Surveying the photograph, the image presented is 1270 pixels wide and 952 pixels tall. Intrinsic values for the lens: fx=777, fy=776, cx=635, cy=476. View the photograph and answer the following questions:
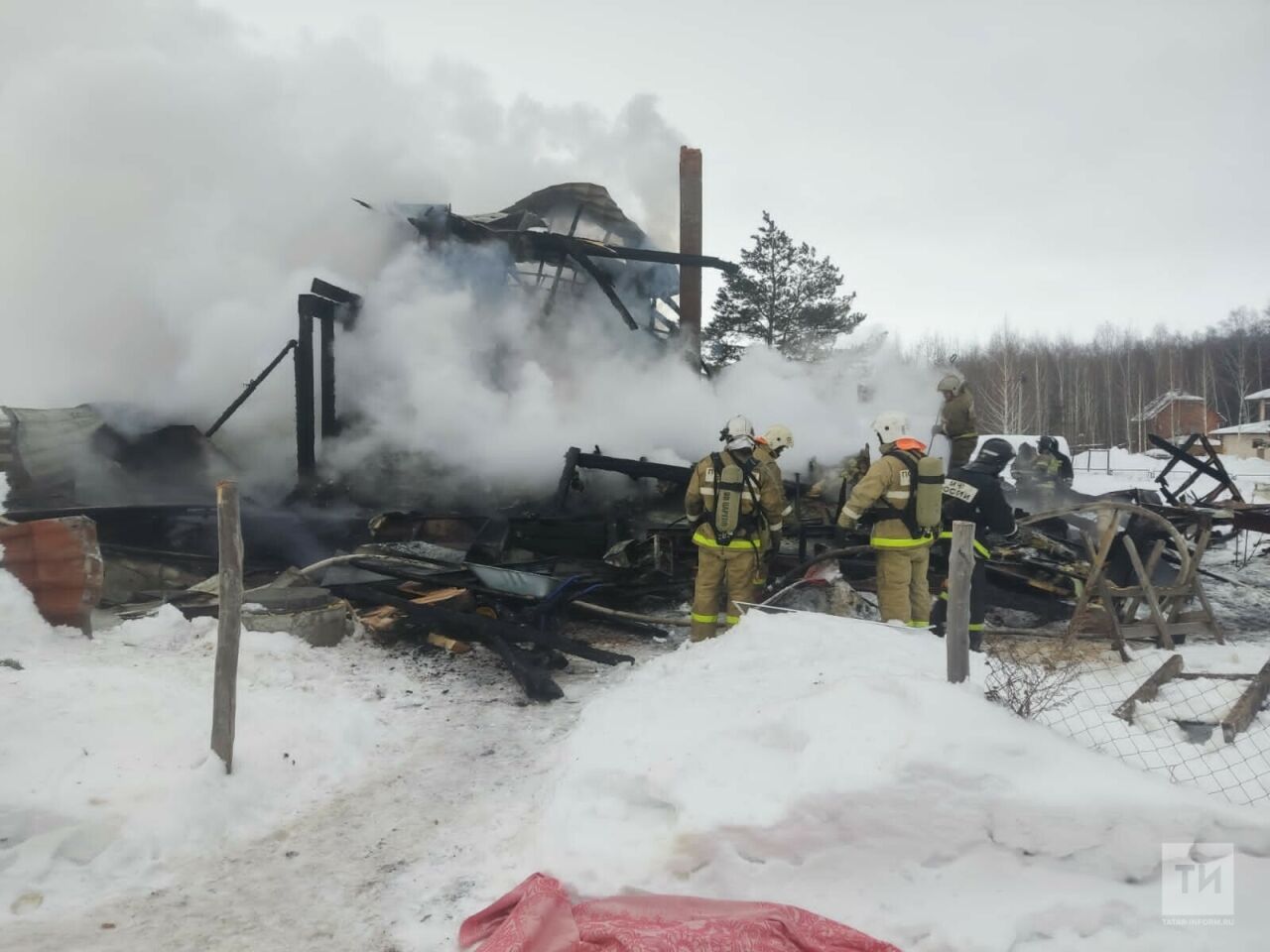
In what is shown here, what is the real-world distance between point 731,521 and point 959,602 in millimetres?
3051

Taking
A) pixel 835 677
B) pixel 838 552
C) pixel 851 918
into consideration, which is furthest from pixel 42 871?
pixel 838 552

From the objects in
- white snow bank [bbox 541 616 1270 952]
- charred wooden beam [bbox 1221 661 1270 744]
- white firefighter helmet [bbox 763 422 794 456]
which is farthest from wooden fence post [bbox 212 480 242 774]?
white firefighter helmet [bbox 763 422 794 456]

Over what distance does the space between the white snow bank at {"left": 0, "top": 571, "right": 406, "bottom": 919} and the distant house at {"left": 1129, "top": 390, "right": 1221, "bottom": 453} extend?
53.2 metres

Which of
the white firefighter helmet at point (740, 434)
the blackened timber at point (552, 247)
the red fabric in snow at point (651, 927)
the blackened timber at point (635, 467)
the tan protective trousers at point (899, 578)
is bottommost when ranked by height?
the red fabric in snow at point (651, 927)

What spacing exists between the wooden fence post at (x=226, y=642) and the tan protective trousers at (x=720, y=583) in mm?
3827

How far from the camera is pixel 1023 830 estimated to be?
2838mm

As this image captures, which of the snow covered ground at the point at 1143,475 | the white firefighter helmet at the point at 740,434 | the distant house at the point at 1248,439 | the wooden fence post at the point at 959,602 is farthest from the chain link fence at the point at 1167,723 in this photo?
the distant house at the point at 1248,439

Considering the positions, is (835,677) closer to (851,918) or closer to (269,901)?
(851,918)

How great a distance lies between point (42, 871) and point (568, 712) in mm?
2889

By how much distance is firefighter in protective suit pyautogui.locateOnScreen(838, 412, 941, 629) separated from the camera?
6004mm

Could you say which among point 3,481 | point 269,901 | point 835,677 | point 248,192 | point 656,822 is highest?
point 248,192

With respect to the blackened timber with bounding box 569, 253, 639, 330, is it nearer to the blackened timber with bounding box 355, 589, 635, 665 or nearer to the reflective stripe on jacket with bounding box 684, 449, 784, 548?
the reflective stripe on jacket with bounding box 684, 449, 784, 548

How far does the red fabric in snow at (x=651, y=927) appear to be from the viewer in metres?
2.54

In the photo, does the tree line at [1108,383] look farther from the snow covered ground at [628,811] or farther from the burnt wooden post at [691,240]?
the snow covered ground at [628,811]
